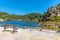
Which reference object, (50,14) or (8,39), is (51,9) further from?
(8,39)

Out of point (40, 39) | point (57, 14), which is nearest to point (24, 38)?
point (40, 39)

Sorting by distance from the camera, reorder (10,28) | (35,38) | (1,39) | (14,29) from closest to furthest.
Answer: (1,39) → (35,38) → (14,29) → (10,28)

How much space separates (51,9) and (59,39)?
123247 mm

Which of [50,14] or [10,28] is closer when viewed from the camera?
[10,28]

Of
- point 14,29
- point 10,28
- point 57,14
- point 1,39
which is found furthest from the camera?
point 57,14

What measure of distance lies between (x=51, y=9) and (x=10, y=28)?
381 ft

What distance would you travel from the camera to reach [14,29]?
97.0 feet

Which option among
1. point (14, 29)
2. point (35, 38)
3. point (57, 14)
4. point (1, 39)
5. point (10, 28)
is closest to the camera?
point (1, 39)

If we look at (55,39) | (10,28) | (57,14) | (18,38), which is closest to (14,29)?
(10,28)

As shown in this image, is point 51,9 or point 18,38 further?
point 51,9

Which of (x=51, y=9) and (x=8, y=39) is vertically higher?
(x=51, y=9)

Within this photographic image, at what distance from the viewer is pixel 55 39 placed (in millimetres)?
23922

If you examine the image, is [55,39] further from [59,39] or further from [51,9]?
[51,9]

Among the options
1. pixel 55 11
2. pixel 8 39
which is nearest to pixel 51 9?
pixel 55 11
